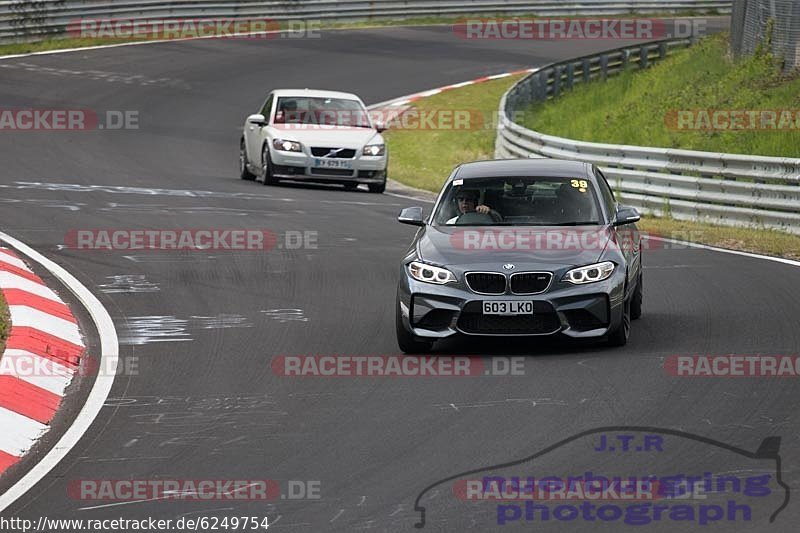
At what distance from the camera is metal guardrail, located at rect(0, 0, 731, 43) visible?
1561 inches

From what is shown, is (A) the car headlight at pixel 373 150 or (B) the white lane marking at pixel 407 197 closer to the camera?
(B) the white lane marking at pixel 407 197

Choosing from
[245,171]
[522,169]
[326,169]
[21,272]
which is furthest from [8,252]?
[245,171]

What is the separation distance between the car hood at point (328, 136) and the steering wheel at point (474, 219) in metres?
11.8

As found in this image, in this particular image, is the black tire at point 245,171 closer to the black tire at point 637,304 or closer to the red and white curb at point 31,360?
the red and white curb at point 31,360

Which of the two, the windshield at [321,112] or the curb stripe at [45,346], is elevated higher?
the curb stripe at [45,346]

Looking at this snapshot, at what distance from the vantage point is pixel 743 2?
98.6ft

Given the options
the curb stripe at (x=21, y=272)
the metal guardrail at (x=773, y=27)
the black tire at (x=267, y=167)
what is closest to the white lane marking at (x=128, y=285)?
the curb stripe at (x=21, y=272)

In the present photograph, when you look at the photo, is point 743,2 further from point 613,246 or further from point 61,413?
point 61,413

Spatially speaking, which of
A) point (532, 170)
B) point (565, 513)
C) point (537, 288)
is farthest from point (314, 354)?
point (565, 513)

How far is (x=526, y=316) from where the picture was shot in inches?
429

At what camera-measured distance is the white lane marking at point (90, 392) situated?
795 centimetres

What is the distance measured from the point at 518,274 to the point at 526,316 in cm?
30

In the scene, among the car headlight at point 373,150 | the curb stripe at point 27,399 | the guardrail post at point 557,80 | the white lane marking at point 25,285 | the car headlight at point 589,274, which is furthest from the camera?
the guardrail post at point 557,80

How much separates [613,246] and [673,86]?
20.6 meters
